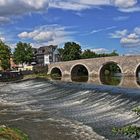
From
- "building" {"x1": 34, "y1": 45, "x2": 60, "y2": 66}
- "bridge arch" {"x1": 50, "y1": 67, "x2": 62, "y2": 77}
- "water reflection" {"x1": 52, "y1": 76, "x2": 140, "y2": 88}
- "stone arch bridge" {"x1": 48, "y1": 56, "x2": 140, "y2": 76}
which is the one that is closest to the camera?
"water reflection" {"x1": 52, "y1": 76, "x2": 140, "y2": 88}

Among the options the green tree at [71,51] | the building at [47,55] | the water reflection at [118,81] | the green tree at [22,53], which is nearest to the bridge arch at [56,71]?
the green tree at [22,53]

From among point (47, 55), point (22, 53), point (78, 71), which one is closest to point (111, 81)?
point (78, 71)

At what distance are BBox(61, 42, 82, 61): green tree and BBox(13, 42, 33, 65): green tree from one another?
11.4m

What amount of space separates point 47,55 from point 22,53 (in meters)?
40.0

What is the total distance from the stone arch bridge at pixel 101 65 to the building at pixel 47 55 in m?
52.5

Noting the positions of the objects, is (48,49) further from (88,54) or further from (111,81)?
(111,81)

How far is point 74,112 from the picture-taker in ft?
92.7

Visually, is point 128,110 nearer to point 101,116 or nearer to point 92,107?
point 101,116

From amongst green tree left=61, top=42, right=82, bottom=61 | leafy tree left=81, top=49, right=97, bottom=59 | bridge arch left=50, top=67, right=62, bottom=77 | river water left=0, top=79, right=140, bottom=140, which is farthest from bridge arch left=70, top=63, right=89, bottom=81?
river water left=0, top=79, right=140, bottom=140

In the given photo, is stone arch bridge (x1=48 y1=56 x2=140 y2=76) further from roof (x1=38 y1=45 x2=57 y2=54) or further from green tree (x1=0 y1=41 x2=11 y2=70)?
roof (x1=38 y1=45 x2=57 y2=54)

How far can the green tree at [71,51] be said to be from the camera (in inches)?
4727

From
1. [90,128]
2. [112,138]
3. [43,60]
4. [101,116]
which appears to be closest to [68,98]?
[101,116]

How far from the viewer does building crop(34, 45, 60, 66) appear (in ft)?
495

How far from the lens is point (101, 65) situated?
8444 centimetres
